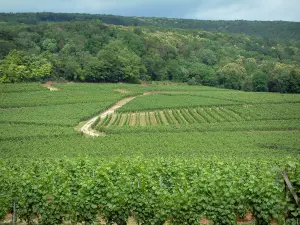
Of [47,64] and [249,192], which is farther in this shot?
[47,64]

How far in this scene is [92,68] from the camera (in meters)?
88.4

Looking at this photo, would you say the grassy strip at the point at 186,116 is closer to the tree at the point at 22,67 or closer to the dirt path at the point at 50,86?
the dirt path at the point at 50,86

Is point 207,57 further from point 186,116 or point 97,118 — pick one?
point 97,118

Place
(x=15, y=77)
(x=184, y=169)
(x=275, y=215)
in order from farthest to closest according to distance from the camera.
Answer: (x=15, y=77) < (x=184, y=169) < (x=275, y=215)

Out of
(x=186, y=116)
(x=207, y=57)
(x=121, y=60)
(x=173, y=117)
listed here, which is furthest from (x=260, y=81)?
(x=173, y=117)

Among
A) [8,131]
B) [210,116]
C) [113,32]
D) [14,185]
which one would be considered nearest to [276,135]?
[210,116]

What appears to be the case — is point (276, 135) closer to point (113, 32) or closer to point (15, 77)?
point (15, 77)

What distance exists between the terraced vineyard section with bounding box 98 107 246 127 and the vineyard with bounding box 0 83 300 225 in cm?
19

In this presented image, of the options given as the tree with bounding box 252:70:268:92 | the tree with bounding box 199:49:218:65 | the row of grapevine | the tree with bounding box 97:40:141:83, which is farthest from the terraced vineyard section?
the tree with bounding box 199:49:218:65

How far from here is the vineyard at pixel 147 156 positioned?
13.8 m

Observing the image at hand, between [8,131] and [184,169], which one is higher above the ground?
[184,169]

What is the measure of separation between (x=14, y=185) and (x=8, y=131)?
32745 millimetres

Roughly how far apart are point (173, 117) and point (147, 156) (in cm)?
2347

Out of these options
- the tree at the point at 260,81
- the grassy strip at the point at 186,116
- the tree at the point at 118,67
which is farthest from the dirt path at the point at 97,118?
the tree at the point at 260,81
